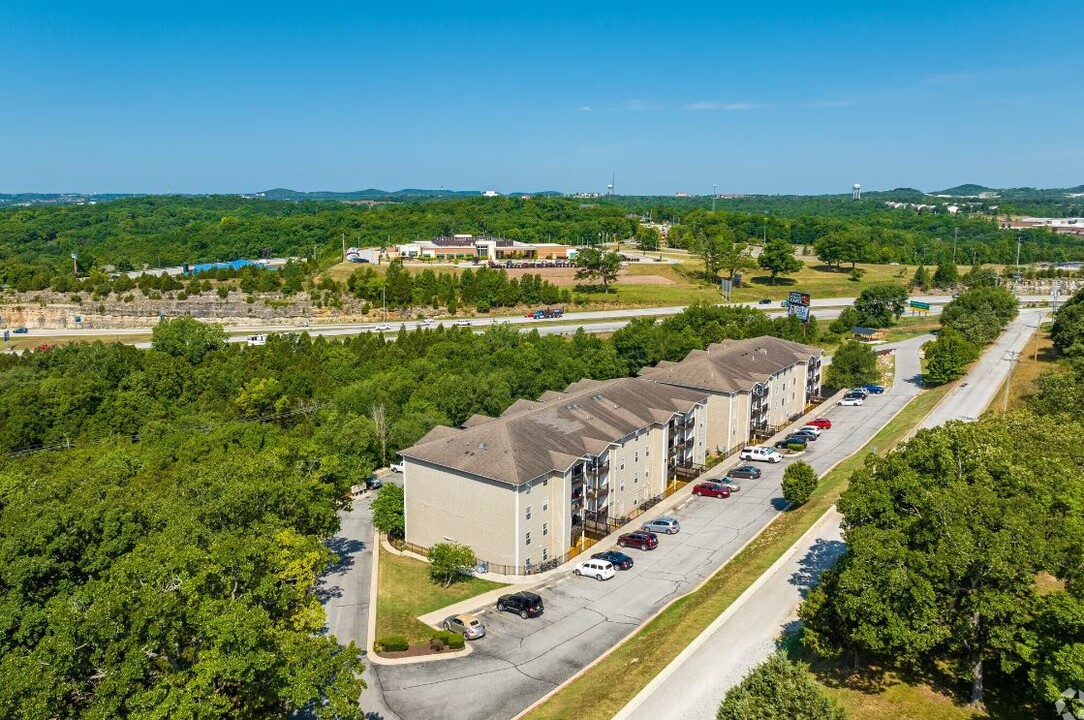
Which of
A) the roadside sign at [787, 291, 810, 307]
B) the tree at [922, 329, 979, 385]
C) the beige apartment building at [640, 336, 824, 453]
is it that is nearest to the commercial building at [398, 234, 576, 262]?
the roadside sign at [787, 291, 810, 307]

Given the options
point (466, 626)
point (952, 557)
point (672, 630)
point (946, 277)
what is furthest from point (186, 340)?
point (946, 277)

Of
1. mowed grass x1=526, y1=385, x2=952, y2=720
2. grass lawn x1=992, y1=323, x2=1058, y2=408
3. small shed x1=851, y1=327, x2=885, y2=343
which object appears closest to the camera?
mowed grass x1=526, y1=385, x2=952, y2=720

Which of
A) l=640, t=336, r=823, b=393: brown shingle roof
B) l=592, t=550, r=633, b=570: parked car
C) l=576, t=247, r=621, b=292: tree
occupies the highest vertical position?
l=576, t=247, r=621, b=292: tree

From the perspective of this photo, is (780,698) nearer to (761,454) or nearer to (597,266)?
(761,454)

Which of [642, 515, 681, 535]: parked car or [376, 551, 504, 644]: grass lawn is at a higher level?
[642, 515, 681, 535]: parked car

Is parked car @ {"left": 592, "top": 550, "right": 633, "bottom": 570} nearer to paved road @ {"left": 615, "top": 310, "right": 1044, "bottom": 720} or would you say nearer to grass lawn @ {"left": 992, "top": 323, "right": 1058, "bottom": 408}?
paved road @ {"left": 615, "top": 310, "right": 1044, "bottom": 720}

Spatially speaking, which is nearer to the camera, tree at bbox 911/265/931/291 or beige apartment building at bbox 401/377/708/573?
beige apartment building at bbox 401/377/708/573

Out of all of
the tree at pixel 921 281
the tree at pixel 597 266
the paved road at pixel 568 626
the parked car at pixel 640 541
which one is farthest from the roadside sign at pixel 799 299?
the parked car at pixel 640 541
